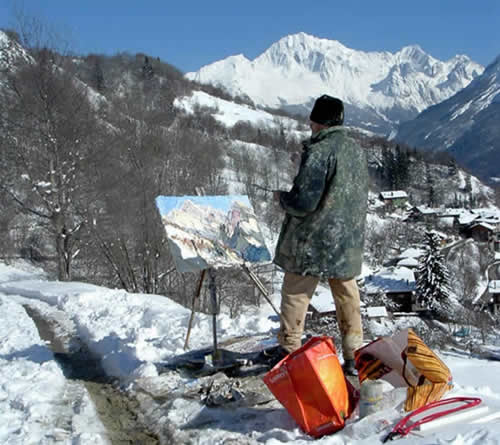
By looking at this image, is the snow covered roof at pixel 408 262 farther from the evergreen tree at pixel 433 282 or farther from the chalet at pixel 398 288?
the evergreen tree at pixel 433 282

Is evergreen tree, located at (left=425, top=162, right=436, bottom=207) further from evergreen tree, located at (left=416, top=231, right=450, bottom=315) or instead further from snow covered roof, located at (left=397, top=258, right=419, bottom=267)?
evergreen tree, located at (left=416, top=231, right=450, bottom=315)

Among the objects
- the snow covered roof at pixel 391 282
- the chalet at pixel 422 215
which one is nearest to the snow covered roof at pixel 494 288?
the snow covered roof at pixel 391 282

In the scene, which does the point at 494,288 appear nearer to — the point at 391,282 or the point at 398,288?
the point at 398,288

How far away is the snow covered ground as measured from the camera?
2879 millimetres

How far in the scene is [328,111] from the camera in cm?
375

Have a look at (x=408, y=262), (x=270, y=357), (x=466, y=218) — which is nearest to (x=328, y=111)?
(x=270, y=357)

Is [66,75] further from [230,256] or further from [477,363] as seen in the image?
[477,363]

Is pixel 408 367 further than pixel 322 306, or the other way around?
pixel 322 306

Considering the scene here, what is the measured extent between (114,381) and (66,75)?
15191 millimetres

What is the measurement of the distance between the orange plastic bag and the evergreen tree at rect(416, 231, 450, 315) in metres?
38.8

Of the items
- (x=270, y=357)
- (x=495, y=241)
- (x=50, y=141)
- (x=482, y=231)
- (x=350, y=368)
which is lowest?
(x=495, y=241)

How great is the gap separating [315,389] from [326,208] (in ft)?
4.34

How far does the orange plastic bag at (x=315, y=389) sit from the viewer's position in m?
2.96

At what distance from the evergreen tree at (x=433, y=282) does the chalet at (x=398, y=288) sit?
226 centimetres
